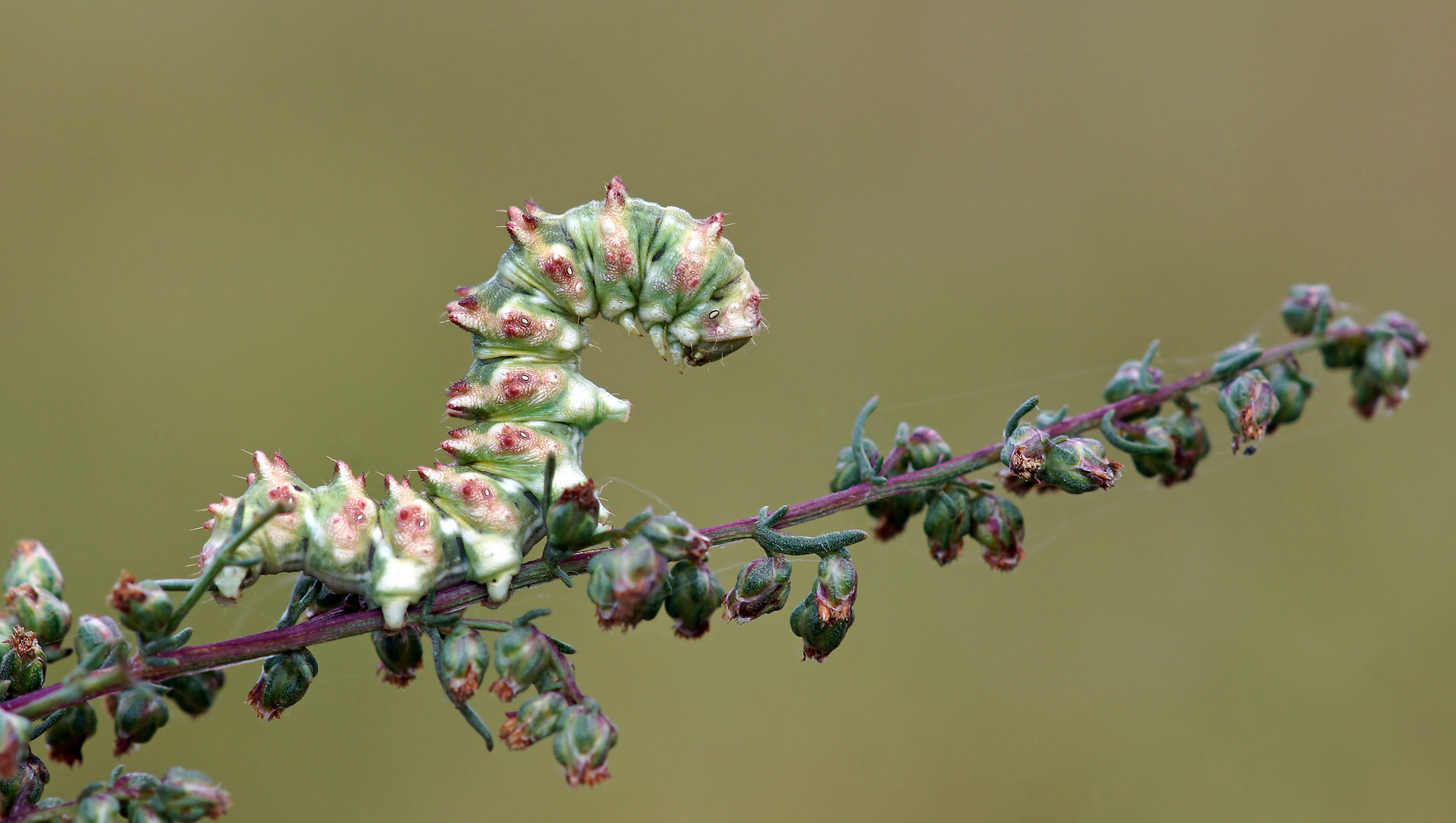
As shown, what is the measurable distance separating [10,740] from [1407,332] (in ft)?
5.44

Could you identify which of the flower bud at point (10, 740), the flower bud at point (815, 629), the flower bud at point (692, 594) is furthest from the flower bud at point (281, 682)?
the flower bud at point (815, 629)

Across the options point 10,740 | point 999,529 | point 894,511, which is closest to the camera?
point 10,740

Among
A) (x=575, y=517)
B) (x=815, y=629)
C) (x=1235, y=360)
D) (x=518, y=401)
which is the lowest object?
(x=815, y=629)

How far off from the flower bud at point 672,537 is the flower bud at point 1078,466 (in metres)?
0.41

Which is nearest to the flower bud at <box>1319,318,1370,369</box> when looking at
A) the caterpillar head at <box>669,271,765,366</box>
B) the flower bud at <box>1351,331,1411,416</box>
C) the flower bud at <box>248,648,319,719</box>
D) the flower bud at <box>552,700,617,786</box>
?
the flower bud at <box>1351,331,1411,416</box>

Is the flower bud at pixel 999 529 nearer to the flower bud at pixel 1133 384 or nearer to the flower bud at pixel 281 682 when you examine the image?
the flower bud at pixel 1133 384

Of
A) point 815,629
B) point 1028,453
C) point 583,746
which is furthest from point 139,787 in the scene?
point 1028,453

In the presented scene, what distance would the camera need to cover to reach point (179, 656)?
1.03 meters

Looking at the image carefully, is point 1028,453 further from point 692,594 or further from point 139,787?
point 139,787

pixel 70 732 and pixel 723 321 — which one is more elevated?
pixel 723 321

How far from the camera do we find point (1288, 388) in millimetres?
1389

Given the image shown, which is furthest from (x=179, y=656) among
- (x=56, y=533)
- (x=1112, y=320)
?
(x=1112, y=320)

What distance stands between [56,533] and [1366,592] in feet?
13.8

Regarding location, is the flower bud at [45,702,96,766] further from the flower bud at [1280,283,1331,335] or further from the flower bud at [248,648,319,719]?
the flower bud at [1280,283,1331,335]
